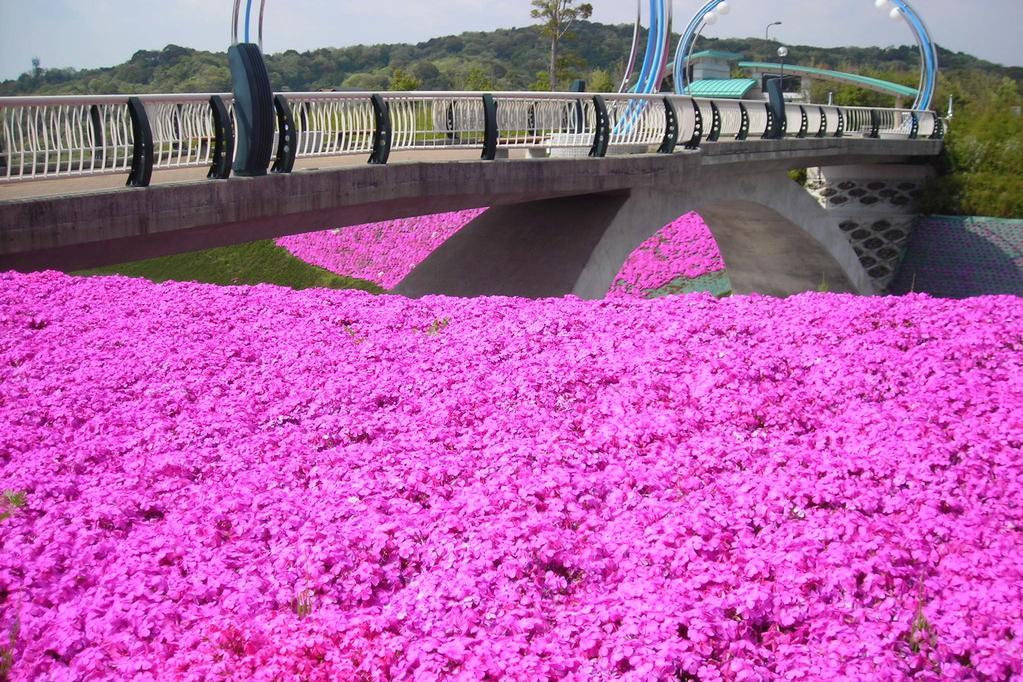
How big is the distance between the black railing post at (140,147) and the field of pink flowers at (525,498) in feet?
5.05

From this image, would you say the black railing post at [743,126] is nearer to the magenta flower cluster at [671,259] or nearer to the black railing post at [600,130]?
the black railing post at [600,130]

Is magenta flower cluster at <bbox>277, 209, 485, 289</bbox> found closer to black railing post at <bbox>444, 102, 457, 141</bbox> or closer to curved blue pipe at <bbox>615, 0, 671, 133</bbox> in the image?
curved blue pipe at <bbox>615, 0, 671, 133</bbox>

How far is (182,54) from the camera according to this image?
6259 cm

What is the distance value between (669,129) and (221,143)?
316 inches

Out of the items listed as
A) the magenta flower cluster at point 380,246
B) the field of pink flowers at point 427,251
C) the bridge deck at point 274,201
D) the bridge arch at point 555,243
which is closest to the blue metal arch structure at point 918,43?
the field of pink flowers at point 427,251

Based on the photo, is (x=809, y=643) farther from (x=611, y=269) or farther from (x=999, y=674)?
(x=611, y=269)

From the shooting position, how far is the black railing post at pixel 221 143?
9.26 m

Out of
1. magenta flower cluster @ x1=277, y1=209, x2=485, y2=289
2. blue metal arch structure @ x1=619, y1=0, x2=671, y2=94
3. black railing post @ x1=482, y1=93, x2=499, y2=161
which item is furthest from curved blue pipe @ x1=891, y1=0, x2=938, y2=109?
black railing post @ x1=482, y1=93, x2=499, y2=161

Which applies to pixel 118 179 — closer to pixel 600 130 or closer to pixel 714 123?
pixel 600 130

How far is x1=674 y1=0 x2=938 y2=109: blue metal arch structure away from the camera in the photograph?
32912mm

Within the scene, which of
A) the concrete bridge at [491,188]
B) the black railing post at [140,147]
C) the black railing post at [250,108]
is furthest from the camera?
the black railing post at [250,108]

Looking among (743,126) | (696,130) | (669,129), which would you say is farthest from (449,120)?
(743,126)

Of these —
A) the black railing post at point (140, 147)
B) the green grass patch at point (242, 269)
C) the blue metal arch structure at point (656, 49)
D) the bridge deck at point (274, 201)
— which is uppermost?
the blue metal arch structure at point (656, 49)

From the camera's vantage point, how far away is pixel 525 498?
4719 mm
